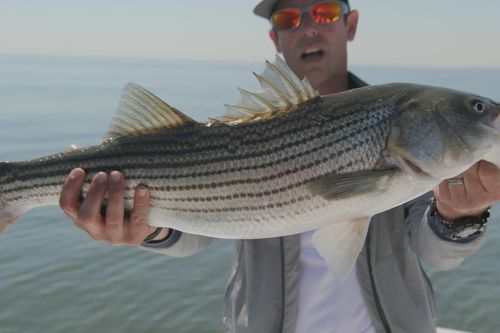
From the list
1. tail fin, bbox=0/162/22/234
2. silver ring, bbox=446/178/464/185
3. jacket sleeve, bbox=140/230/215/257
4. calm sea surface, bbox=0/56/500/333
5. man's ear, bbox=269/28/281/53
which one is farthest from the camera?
calm sea surface, bbox=0/56/500/333

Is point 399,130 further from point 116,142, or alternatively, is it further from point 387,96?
point 116,142

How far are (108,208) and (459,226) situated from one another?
191 centimetres

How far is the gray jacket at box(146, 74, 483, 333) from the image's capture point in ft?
10.0

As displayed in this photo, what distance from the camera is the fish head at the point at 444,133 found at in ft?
8.10

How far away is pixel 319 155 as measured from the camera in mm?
2602

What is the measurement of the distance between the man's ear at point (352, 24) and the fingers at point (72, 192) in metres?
2.50

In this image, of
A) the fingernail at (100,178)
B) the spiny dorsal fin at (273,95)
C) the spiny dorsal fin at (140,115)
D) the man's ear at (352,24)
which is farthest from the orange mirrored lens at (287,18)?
the fingernail at (100,178)

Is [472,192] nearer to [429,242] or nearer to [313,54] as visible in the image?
[429,242]

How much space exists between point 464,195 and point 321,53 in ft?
5.65

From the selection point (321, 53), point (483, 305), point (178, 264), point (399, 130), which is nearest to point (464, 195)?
point (399, 130)

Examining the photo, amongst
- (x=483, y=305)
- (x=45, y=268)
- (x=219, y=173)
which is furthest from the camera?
(x=45, y=268)

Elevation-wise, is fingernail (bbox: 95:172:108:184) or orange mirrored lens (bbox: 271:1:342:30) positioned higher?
orange mirrored lens (bbox: 271:1:342:30)

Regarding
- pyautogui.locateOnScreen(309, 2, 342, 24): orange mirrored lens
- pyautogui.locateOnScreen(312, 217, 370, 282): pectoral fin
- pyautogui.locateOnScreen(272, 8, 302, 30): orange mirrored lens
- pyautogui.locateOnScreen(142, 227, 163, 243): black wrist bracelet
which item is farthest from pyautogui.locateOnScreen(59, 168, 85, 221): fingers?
pyautogui.locateOnScreen(309, 2, 342, 24): orange mirrored lens

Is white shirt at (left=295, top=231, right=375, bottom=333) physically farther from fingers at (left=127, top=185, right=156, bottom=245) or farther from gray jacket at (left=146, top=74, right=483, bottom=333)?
fingers at (left=127, top=185, right=156, bottom=245)
